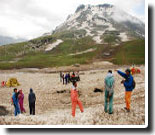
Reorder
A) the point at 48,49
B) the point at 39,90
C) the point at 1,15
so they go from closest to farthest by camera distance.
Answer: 1. the point at 1,15
2. the point at 39,90
3. the point at 48,49

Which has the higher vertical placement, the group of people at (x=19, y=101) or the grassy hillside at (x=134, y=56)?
the grassy hillside at (x=134, y=56)

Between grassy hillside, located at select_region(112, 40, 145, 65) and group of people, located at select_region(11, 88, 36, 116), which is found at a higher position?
grassy hillside, located at select_region(112, 40, 145, 65)

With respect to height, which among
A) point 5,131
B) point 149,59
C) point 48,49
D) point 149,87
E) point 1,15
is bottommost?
point 5,131

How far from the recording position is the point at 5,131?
33.9ft

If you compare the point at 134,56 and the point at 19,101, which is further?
the point at 134,56

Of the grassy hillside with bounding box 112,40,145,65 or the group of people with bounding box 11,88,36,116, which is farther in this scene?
the grassy hillside with bounding box 112,40,145,65

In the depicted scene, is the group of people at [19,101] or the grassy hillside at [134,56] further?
the grassy hillside at [134,56]

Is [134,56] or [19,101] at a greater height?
[134,56]

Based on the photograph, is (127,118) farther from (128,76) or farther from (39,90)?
(39,90)

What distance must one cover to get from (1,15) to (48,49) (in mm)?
134551

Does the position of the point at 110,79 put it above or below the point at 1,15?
below

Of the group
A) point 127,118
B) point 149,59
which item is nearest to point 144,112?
point 127,118

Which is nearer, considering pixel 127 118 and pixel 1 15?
pixel 127 118

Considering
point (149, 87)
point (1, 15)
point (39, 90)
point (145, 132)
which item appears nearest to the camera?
point (145, 132)
